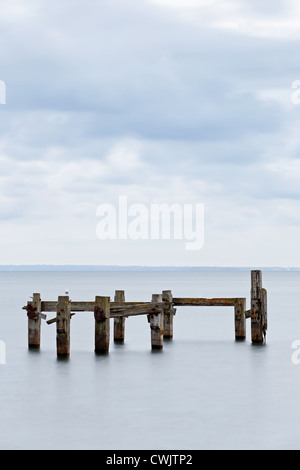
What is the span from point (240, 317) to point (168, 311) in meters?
2.89

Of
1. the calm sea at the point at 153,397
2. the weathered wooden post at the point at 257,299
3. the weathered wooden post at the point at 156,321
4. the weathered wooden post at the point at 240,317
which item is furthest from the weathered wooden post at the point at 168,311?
the weathered wooden post at the point at 257,299

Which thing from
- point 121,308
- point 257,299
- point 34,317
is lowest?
point 34,317

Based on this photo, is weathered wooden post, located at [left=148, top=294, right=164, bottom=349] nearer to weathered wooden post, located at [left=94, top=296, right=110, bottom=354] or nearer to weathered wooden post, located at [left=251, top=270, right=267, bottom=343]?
weathered wooden post, located at [left=94, top=296, right=110, bottom=354]

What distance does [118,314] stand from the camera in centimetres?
2441

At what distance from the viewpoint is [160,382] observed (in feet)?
75.8

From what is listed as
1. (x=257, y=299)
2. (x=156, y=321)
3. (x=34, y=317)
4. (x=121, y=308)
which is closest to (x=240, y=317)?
(x=257, y=299)

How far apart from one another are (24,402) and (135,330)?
70.3 feet

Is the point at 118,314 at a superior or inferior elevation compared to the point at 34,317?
superior

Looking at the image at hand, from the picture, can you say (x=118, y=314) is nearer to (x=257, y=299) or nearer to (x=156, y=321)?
(x=156, y=321)

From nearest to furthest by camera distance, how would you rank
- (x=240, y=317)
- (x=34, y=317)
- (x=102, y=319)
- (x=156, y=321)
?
(x=102, y=319) → (x=34, y=317) → (x=156, y=321) → (x=240, y=317)

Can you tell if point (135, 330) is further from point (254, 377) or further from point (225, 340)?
point (254, 377)

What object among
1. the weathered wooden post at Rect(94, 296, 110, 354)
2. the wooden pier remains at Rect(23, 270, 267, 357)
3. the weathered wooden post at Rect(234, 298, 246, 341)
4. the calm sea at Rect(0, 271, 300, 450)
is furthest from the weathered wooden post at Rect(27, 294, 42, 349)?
the weathered wooden post at Rect(234, 298, 246, 341)

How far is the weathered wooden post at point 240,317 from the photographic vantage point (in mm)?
28263
